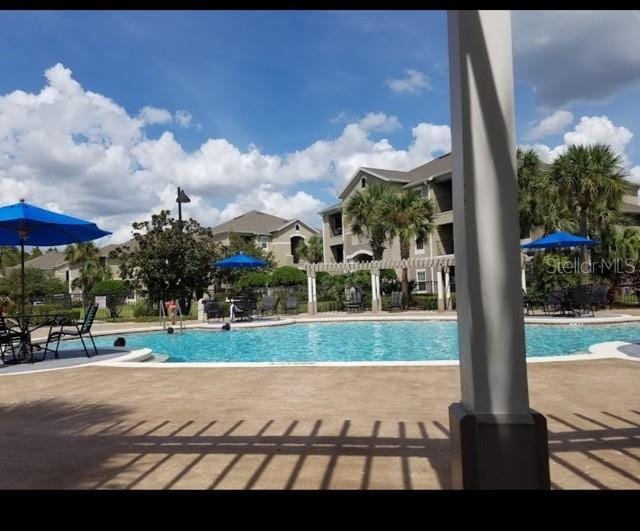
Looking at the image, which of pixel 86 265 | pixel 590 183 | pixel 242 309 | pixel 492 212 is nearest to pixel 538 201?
pixel 590 183

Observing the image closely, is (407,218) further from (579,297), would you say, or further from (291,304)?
(579,297)

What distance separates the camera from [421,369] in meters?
7.73

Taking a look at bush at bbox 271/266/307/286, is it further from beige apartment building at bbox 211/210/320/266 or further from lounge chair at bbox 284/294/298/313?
beige apartment building at bbox 211/210/320/266

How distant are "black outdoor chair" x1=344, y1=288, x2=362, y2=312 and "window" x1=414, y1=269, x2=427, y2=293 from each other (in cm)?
704

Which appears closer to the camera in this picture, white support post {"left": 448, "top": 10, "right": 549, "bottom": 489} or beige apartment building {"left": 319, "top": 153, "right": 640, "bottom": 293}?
white support post {"left": 448, "top": 10, "right": 549, "bottom": 489}

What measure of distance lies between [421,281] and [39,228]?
1049 inches

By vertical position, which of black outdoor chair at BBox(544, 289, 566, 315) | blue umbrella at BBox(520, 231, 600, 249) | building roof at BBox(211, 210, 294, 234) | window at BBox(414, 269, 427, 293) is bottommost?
black outdoor chair at BBox(544, 289, 566, 315)

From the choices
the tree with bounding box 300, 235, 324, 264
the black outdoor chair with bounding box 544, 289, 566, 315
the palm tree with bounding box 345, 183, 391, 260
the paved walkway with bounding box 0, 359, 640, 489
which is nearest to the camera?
the paved walkway with bounding box 0, 359, 640, 489

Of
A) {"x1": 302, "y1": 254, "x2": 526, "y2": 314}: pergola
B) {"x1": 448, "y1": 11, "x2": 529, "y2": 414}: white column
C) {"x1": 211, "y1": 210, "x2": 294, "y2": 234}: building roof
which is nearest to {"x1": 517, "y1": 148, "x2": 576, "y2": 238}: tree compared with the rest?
{"x1": 302, "y1": 254, "x2": 526, "y2": 314}: pergola

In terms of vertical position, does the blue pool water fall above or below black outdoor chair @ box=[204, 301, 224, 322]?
below

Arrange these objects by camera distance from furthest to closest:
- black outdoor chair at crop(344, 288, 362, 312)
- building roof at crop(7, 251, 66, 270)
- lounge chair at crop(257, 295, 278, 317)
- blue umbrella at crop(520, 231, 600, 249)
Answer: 1. building roof at crop(7, 251, 66, 270)
2. black outdoor chair at crop(344, 288, 362, 312)
3. lounge chair at crop(257, 295, 278, 317)
4. blue umbrella at crop(520, 231, 600, 249)

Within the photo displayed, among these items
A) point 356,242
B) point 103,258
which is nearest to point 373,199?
point 356,242

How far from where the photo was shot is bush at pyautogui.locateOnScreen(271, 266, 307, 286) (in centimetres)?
3734

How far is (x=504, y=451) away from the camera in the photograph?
8.07 feet
